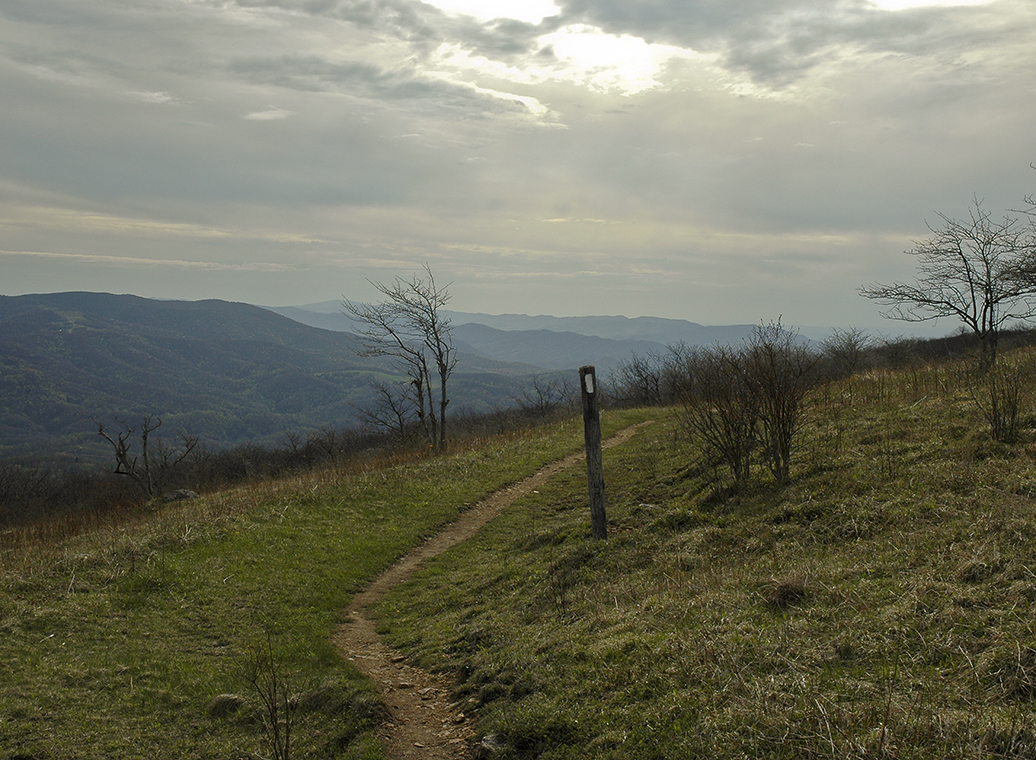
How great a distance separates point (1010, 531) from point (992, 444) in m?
3.47

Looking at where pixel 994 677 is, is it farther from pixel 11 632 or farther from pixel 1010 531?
pixel 11 632

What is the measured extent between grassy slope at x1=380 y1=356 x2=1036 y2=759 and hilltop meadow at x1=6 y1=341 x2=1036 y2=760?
0.02 m

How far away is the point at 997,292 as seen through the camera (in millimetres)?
15930

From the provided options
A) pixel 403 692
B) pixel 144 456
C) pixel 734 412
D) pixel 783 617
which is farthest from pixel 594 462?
pixel 144 456

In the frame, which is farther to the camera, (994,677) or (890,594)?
(890,594)

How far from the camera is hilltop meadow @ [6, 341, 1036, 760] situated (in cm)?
407

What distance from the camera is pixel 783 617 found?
5270mm

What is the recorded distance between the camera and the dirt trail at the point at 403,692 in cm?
552

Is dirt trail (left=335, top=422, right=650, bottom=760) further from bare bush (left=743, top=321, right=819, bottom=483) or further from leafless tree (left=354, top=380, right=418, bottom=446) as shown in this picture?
leafless tree (left=354, top=380, right=418, bottom=446)

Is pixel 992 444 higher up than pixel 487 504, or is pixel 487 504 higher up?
pixel 992 444

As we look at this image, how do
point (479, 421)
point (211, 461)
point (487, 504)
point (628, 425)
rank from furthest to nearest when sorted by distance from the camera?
point (211, 461) < point (479, 421) < point (628, 425) < point (487, 504)

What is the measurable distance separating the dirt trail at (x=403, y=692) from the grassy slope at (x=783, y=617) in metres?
0.27

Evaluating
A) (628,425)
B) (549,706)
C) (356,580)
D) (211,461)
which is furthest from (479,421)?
(549,706)

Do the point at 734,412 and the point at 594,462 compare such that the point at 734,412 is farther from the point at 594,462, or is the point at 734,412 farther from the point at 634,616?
the point at 634,616
